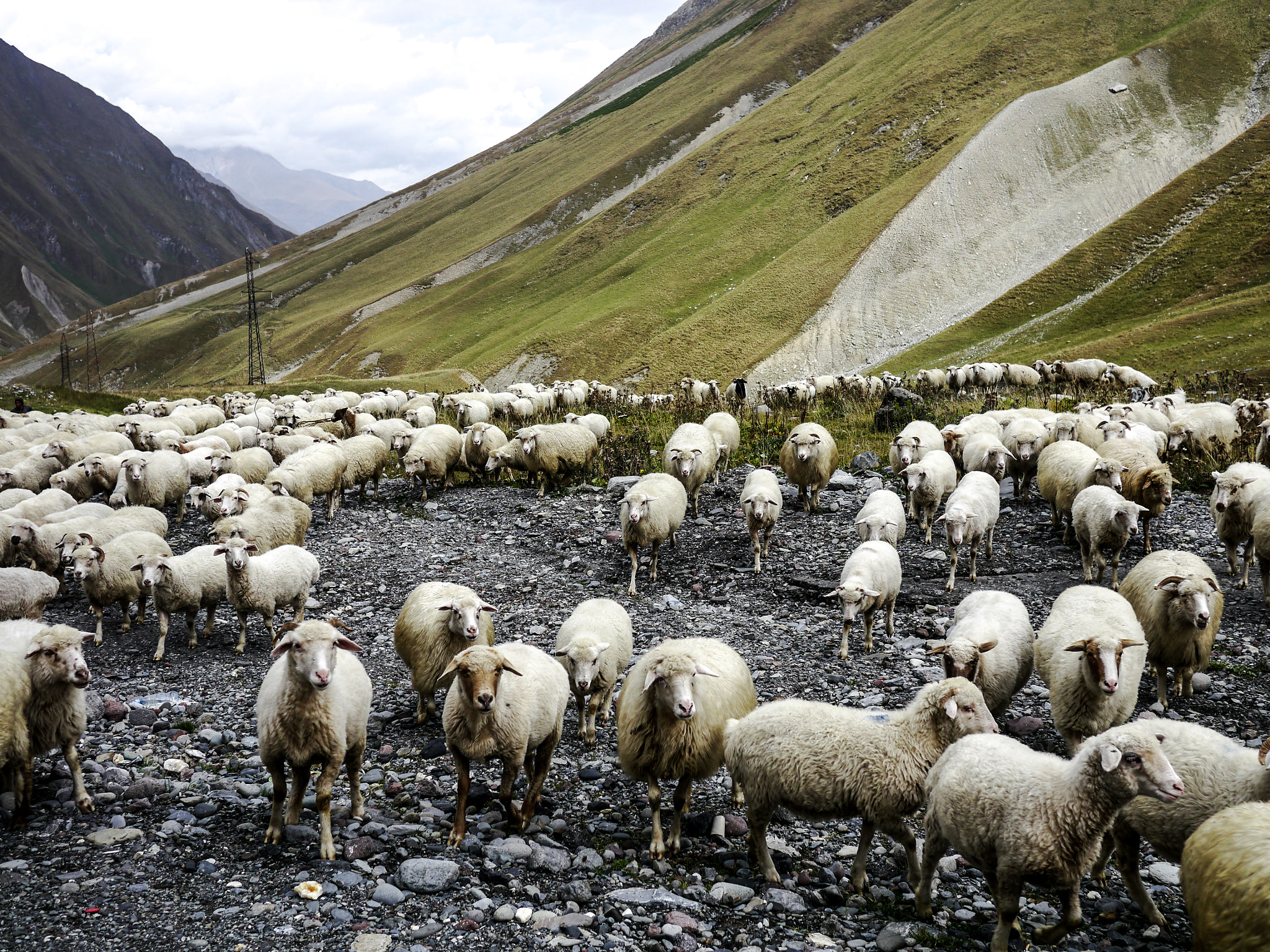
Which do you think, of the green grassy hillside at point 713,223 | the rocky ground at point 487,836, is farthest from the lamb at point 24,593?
the green grassy hillside at point 713,223

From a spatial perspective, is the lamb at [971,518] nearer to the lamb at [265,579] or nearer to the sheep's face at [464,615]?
the sheep's face at [464,615]

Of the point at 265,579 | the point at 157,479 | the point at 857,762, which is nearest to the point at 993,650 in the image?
the point at 857,762

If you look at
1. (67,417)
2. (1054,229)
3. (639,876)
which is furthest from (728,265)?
(639,876)

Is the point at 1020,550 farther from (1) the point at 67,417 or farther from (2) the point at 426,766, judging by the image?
(1) the point at 67,417

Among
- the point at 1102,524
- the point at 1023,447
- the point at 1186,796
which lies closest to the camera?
the point at 1186,796

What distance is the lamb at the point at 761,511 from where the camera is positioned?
555 inches

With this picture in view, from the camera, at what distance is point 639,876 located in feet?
19.9

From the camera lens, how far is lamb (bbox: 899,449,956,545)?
1481cm

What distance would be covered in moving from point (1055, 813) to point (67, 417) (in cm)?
2844

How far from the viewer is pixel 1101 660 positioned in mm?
6875

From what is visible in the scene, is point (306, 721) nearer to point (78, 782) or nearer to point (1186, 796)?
point (78, 782)

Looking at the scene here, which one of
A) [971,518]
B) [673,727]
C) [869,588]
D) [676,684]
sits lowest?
[673,727]

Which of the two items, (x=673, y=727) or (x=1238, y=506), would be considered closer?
(x=673, y=727)

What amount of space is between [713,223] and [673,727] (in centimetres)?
8920
